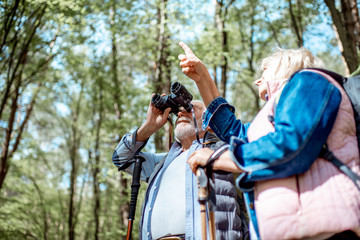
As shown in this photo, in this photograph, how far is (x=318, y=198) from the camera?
3.92ft

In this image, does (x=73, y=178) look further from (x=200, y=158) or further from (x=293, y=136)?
(x=293, y=136)

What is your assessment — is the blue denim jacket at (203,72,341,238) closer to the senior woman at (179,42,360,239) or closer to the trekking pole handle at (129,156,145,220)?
the senior woman at (179,42,360,239)

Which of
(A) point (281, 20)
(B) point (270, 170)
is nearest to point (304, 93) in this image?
(B) point (270, 170)

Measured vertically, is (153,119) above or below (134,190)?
above

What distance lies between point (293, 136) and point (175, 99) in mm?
1512

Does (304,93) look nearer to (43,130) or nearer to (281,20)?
(281,20)

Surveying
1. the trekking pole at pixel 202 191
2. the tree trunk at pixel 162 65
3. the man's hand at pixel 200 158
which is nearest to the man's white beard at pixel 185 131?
the trekking pole at pixel 202 191

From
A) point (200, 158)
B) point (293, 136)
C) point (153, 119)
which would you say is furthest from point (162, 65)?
point (293, 136)

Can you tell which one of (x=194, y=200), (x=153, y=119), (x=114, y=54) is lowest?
(x=194, y=200)

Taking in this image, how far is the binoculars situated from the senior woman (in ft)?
3.89

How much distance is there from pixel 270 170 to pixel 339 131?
33cm

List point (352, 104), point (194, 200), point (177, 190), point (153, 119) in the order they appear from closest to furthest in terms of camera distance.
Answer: point (352, 104), point (194, 200), point (177, 190), point (153, 119)

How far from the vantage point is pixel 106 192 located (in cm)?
1723

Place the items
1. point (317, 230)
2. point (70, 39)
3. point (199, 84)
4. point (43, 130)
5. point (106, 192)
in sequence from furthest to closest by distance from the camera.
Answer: point (43, 130), point (106, 192), point (70, 39), point (199, 84), point (317, 230)
